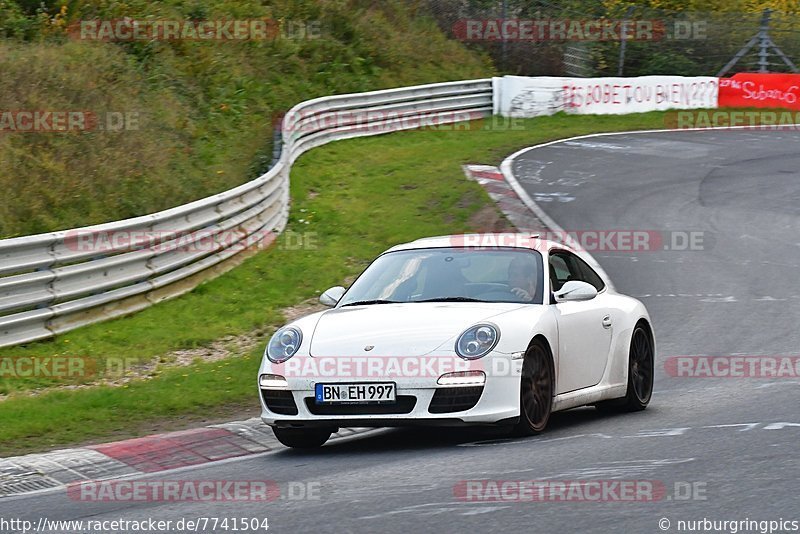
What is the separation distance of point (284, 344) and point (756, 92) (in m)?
27.5

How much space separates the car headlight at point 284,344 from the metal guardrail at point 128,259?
4006 millimetres

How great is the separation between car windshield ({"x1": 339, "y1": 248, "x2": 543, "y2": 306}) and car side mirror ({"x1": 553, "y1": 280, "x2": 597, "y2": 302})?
0.15 m

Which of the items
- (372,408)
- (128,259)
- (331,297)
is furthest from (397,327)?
(128,259)

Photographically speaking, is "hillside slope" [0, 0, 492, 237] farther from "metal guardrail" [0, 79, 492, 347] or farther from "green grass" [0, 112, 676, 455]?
"green grass" [0, 112, 676, 455]

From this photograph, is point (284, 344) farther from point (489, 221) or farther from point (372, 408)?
point (489, 221)

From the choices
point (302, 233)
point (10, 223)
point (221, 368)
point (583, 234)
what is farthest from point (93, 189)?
point (583, 234)

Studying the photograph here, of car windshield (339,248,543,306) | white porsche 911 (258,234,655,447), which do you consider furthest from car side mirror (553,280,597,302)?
car windshield (339,248,543,306)

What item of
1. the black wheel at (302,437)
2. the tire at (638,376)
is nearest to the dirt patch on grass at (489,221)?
the tire at (638,376)

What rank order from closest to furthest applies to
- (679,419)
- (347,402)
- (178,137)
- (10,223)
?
1. (347,402)
2. (679,419)
3. (10,223)
4. (178,137)

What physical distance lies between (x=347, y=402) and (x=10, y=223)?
25.0 ft

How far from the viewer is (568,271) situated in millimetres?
9281

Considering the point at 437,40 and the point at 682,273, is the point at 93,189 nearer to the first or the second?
the point at 682,273

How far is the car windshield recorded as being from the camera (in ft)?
28.2

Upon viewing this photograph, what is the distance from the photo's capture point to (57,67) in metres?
19.3
